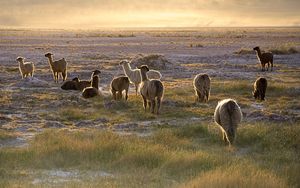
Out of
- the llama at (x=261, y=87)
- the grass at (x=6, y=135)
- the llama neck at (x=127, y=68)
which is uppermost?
the llama neck at (x=127, y=68)

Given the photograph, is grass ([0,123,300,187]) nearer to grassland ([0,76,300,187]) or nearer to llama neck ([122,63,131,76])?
grassland ([0,76,300,187])

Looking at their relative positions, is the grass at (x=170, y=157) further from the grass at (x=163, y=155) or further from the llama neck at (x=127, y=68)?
the llama neck at (x=127, y=68)

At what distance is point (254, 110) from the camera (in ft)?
57.5

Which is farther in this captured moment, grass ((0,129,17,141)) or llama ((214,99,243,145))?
grass ((0,129,17,141))

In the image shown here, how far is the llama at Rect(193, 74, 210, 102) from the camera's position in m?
18.8

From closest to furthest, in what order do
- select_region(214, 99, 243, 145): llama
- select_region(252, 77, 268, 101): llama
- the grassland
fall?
the grassland < select_region(214, 99, 243, 145): llama < select_region(252, 77, 268, 101): llama

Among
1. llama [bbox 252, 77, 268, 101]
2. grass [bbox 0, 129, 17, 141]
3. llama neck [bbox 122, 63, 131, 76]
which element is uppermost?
llama neck [bbox 122, 63, 131, 76]

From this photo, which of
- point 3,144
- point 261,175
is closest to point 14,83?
point 3,144

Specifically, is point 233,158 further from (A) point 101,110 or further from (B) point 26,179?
(A) point 101,110

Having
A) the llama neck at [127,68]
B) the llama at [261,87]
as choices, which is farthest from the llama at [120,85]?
the llama at [261,87]

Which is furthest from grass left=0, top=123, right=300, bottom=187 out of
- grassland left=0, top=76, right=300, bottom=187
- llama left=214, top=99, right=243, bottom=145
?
llama left=214, top=99, right=243, bottom=145

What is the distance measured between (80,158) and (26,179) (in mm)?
1716

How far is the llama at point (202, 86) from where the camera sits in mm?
18812

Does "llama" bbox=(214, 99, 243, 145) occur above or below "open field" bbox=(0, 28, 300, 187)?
above
